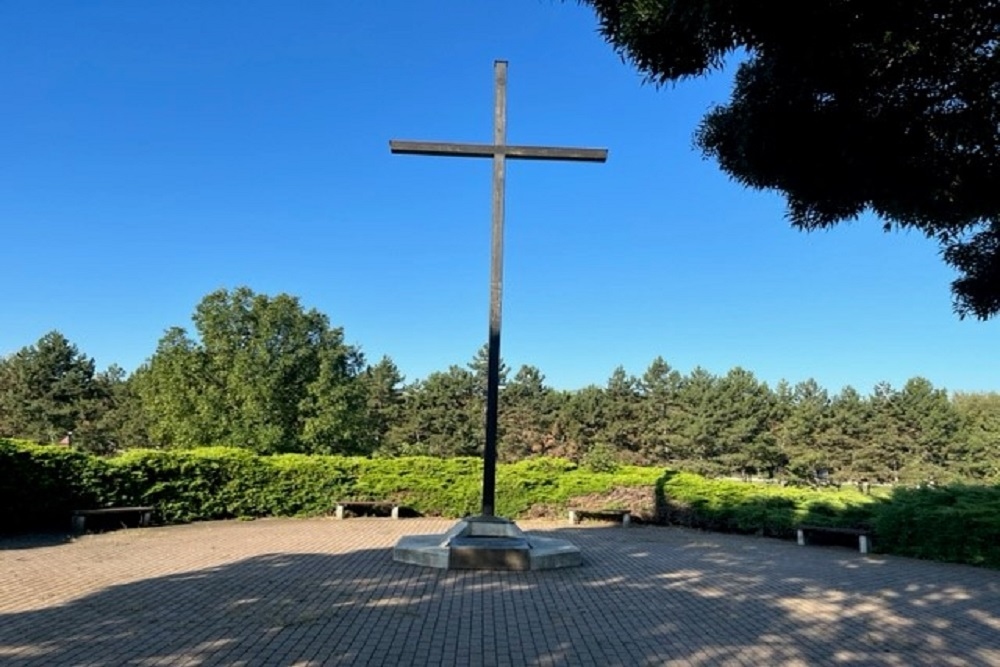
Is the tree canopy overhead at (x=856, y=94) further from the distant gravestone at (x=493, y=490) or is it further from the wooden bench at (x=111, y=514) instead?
the wooden bench at (x=111, y=514)

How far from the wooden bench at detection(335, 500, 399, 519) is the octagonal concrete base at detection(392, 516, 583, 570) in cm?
703

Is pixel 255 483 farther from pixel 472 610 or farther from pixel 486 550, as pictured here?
pixel 472 610

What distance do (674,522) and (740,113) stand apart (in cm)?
1339

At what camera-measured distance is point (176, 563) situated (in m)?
9.07

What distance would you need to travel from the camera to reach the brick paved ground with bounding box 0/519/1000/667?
5078 mm

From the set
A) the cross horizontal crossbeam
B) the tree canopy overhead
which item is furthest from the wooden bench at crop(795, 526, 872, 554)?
the tree canopy overhead

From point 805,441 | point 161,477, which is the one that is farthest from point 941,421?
point 161,477

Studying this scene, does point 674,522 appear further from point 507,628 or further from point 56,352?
point 56,352

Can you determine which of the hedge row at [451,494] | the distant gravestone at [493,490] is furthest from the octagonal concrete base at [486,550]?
the hedge row at [451,494]

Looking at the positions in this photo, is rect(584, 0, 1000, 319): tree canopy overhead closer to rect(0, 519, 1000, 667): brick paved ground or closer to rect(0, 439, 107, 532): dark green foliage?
rect(0, 519, 1000, 667): brick paved ground

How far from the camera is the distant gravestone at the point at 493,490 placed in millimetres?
8672

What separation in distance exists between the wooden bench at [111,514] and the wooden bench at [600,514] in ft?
29.9

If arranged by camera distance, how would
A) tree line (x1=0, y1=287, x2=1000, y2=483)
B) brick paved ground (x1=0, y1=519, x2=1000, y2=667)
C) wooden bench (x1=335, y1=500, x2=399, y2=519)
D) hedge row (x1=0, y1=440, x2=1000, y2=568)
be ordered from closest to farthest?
brick paved ground (x1=0, y1=519, x2=1000, y2=667) < hedge row (x1=0, y1=440, x2=1000, y2=568) < wooden bench (x1=335, y1=500, x2=399, y2=519) < tree line (x1=0, y1=287, x2=1000, y2=483)

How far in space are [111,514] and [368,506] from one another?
216 inches
